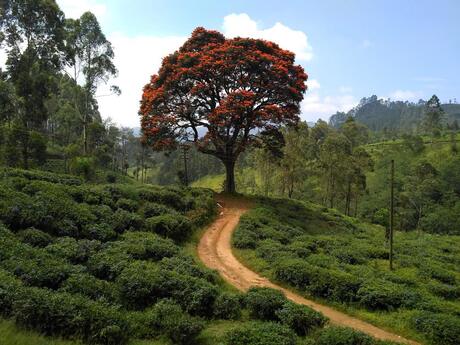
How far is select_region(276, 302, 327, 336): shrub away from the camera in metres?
11.6

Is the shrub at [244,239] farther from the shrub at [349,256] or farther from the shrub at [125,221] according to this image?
the shrub at [125,221]

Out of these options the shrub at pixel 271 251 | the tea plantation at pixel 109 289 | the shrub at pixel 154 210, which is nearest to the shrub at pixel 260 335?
the tea plantation at pixel 109 289

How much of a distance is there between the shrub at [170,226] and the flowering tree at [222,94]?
9833mm

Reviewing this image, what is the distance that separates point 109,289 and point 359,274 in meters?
10.7

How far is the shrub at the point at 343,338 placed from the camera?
33.4ft

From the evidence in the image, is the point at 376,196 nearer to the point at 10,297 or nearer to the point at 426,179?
the point at 426,179

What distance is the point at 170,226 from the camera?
20109 millimetres

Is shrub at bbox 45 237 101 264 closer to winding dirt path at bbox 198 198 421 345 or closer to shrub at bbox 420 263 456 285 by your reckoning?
winding dirt path at bbox 198 198 421 345

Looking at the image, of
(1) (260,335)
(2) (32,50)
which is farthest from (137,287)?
(2) (32,50)

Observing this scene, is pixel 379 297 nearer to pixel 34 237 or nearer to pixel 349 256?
pixel 349 256

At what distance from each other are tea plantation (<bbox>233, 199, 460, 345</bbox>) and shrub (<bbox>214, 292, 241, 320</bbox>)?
116 inches

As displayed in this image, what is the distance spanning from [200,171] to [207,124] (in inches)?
3619

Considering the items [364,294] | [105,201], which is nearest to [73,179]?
[105,201]

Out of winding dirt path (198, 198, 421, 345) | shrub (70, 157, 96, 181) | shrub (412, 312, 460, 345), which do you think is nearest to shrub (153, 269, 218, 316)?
winding dirt path (198, 198, 421, 345)
